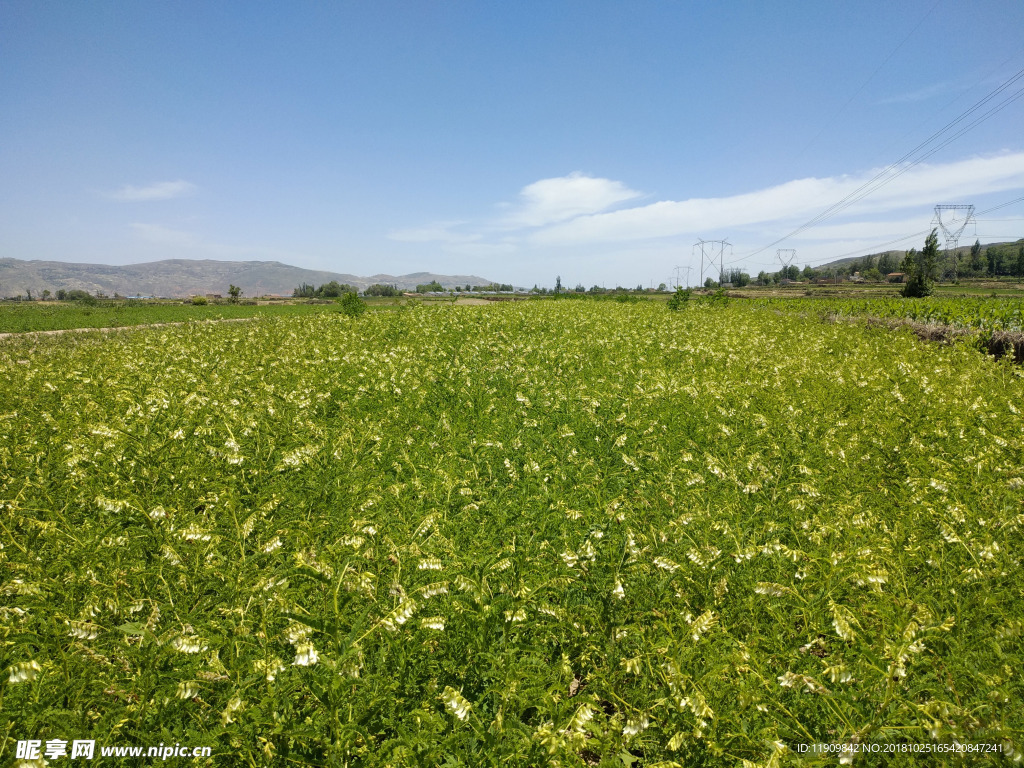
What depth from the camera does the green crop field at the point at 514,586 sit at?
264 centimetres

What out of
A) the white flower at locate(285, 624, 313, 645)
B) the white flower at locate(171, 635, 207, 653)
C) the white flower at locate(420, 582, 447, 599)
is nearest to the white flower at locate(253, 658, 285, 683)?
the white flower at locate(285, 624, 313, 645)

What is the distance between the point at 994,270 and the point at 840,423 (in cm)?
19899

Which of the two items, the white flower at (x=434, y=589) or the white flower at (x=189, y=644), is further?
the white flower at (x=434, y=589)

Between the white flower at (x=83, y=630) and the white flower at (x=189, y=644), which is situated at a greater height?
the white flower at (x=189, y=644)

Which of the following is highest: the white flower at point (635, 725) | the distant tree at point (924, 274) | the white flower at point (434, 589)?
the distant tree at point (924, 274)

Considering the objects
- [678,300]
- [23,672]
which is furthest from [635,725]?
[678,300]

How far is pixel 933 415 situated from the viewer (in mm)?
8359

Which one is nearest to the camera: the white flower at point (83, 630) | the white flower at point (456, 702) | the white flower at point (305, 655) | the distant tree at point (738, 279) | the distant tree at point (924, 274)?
the white flower at point (305, 655)

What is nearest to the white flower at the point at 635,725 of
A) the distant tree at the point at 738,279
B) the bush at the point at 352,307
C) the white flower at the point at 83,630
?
the white flower at the point at 83,630

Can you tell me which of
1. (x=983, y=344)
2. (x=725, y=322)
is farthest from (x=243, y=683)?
(x=725, y=322)

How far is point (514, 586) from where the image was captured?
3365 mm

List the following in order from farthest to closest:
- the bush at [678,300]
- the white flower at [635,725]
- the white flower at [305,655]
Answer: the bush at [678,300] → the white flower at [635,725] → the white flower at [305,655]

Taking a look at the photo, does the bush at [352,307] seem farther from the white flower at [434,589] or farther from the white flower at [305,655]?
the white flower at [305,655]

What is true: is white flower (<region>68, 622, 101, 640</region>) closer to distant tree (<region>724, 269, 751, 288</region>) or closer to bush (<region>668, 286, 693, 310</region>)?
bush (<region>668, 286, 693, 310</region>)
